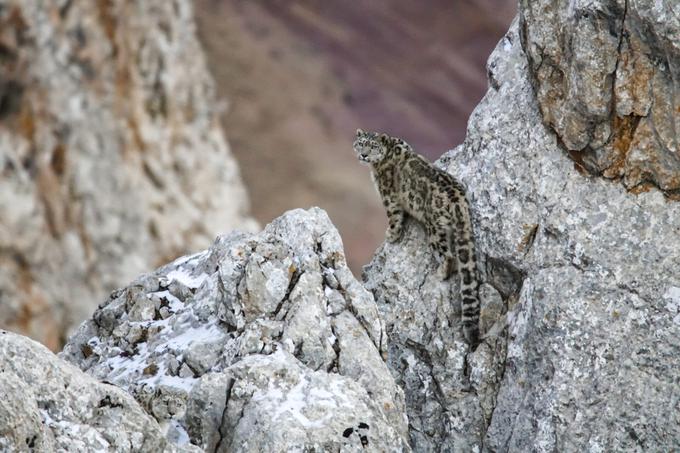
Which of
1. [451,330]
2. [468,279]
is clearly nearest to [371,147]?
[468,279]

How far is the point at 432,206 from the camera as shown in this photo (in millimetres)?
11672

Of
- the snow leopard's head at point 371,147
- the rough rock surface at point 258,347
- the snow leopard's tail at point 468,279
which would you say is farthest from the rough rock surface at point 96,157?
the snow leopard's tail at point 468,279

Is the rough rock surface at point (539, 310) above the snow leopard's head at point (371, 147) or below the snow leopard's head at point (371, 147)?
below

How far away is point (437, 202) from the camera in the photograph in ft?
38.0

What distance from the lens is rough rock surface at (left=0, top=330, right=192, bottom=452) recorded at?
8.14m

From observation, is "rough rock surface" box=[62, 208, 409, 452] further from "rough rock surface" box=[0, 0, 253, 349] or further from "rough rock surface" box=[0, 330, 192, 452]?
"rough rock surface" box=[0, 0, 253, 349]

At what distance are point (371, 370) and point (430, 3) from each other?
130 feet

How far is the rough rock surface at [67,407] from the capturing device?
8.14m

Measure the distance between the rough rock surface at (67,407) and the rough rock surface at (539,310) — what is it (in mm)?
3040

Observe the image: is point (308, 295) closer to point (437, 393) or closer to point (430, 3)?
point (437, 393)

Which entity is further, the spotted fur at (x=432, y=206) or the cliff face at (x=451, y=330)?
the spotted fur at (x=432, y=206)

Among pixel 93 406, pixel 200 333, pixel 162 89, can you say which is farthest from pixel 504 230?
pixel 162 89

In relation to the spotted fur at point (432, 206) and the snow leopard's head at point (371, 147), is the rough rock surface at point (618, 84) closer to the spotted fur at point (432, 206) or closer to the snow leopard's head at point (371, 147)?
the spotted fur at point (432, 206)

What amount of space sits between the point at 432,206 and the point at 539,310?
174 centimetres
